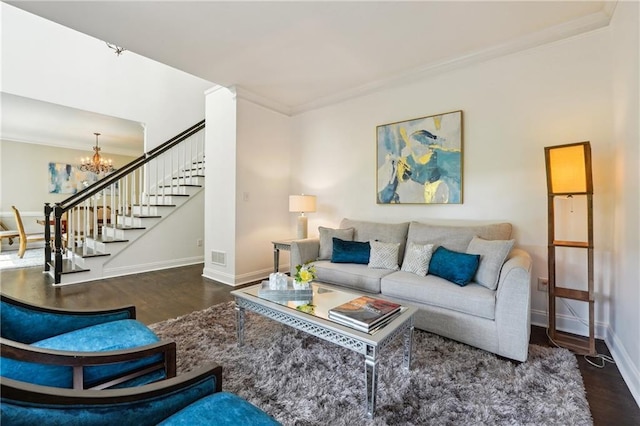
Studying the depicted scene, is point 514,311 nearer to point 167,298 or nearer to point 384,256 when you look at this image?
point 384,256

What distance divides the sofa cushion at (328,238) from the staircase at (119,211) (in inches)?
118

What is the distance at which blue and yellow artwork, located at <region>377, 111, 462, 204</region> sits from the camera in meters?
3.15

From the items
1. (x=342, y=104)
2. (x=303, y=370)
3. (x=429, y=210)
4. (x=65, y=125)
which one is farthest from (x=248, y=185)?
(x=65, y=125)

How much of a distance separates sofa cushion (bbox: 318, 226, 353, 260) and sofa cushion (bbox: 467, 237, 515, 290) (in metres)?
1.44

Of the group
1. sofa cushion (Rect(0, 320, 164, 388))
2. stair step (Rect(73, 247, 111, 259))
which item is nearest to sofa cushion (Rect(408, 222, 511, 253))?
sofa cushion (Rect(0, 320, 164, 388))

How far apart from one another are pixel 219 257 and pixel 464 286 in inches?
123

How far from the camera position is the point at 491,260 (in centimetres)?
232

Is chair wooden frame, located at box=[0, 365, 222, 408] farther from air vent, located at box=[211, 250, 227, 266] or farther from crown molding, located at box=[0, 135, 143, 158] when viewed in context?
crown molding, located at box=[0, 135, 143, 158]

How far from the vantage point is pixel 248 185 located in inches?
159

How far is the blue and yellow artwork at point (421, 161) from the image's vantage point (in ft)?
10.3

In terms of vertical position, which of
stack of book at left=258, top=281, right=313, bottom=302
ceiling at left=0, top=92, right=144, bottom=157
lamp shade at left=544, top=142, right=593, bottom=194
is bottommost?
stack of book at left=258, top=281, right=313, bottom=302

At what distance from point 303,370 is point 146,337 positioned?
38.1 inches

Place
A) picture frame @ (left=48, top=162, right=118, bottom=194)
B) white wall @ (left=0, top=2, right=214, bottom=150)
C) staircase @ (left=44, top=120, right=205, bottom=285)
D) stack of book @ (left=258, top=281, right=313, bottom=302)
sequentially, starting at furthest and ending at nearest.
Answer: picture frame @ (left=48, top=162, right=118, bottom=194) < white wall @ (left=0, top=2, right=214, bottom=150) < staircase @ (left=44, top=120, right=205, bottom=285) < stack of book @ (left=258, top=281, right=313, bottom=302)

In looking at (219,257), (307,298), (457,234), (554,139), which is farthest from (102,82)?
(554,139)
